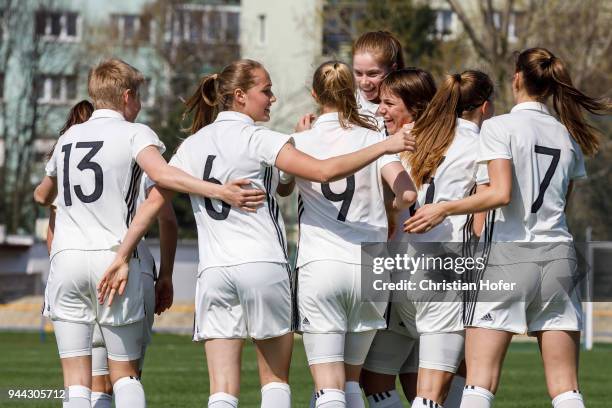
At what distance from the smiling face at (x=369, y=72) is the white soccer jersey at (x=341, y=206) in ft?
2.86

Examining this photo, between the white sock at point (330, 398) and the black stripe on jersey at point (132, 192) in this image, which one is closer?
the white sock at point (330, 398)

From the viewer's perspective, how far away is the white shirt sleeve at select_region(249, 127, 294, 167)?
6.73 metres

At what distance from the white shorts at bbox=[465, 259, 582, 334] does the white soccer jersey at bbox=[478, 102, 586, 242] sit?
0.16 m

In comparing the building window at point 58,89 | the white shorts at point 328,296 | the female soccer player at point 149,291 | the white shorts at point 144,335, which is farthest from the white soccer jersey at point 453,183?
the building window at point 58,89

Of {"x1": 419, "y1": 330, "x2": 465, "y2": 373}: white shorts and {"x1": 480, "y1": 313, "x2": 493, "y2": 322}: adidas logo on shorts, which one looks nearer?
{"x1": 480, "y1": 313, "x2": 493, "y2": 322}: adidas logo on shorts

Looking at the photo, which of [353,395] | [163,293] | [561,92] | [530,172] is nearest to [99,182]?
[163,293]

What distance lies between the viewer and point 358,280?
689 cm

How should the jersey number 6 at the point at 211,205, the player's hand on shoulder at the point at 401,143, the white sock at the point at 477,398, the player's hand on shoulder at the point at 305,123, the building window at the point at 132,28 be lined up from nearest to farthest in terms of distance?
the player's hand on shoulder at the point at 401,143
the white sock at the point at 477,398
the jersey number 6 at the point at 211,205
the player's hand on shoulder at the point at 305,123
the building window at the point at 132,28

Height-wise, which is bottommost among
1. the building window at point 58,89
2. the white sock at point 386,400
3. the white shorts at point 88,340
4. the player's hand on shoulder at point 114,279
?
the building window at point 58,89

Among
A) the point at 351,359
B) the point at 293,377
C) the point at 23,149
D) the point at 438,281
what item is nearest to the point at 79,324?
the point at 351,359

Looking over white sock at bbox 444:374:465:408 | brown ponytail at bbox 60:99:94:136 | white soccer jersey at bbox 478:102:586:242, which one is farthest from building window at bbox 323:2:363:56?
white soccer jersey at bbox 478:102:586:242

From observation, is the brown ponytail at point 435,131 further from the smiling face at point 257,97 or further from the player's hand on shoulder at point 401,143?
the smiling face at point 257,97

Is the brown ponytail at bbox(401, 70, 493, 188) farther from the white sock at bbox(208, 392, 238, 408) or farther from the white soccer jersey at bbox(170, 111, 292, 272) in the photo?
the white sock at bbox(208, 392, 238, 408)

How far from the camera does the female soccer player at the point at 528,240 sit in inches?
262
